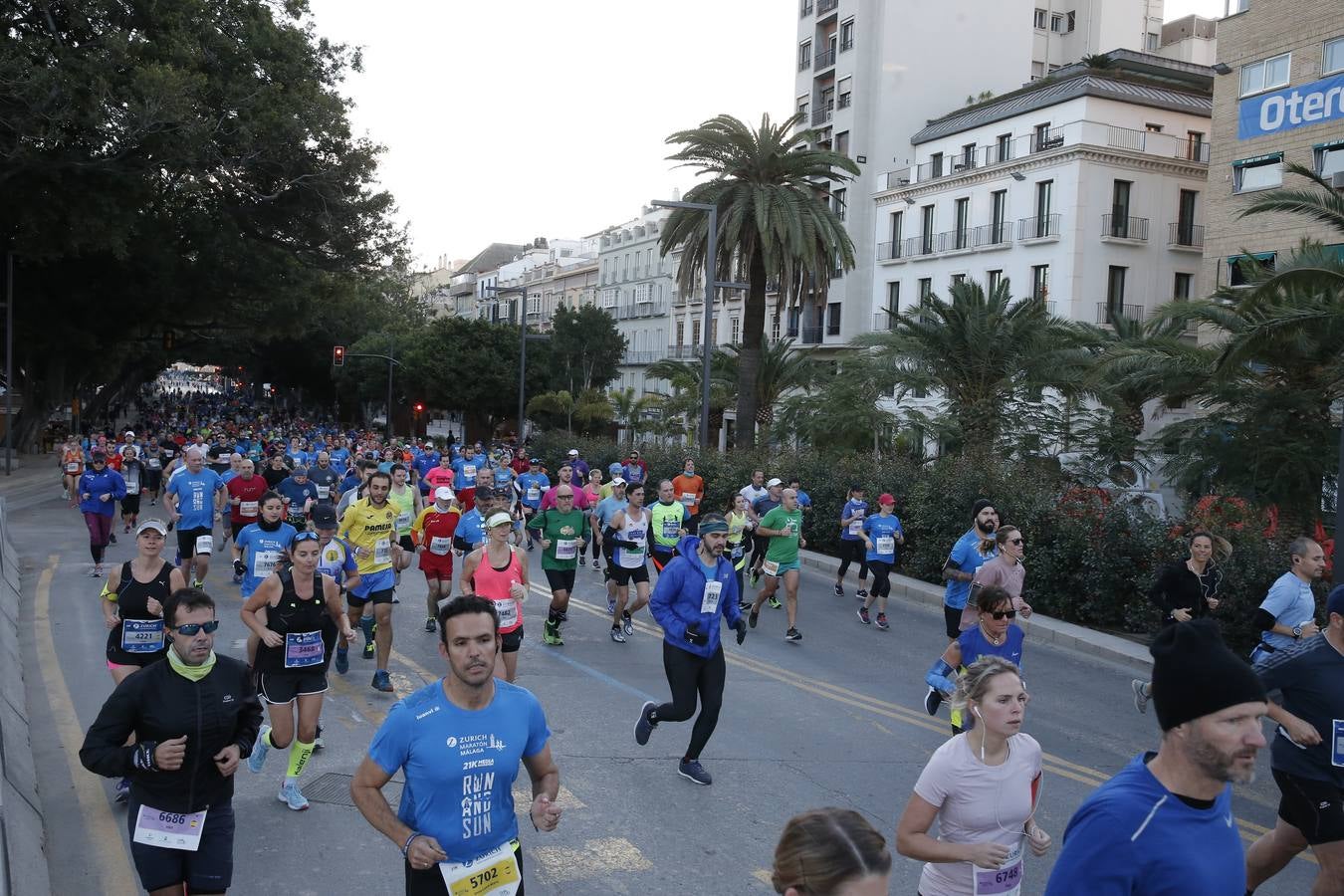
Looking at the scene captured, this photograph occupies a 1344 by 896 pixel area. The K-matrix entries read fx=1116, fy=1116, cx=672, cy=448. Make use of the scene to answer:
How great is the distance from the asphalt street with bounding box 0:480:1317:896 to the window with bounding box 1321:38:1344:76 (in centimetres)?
2393

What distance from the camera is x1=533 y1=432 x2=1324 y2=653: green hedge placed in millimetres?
12258

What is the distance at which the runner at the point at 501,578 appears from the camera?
8.82 metres

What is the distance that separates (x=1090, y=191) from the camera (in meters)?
39.0

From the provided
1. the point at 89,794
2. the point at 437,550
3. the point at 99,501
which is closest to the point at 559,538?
the point at 437,550

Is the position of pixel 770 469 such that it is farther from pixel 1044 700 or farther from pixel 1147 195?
pixel 1147 195

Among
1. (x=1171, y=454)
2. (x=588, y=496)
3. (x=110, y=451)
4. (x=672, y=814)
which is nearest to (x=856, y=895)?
(x=672, y=814)

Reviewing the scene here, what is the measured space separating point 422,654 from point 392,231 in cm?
2451

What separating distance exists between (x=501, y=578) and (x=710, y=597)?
1.91 meters

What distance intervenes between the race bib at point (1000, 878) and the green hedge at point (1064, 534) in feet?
29.9

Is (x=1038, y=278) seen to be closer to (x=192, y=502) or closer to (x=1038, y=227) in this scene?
(x=1038, y=227)

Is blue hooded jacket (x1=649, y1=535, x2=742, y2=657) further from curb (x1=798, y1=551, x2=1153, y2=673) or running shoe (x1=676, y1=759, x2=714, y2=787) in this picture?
curb (x1=798, y1=551, x2=1153, y2=673)

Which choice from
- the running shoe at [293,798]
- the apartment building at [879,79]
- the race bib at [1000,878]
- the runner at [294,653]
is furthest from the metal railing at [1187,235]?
the race bib at [1000,878]

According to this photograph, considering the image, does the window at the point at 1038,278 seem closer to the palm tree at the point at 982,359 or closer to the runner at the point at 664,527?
the palm tree at the point at 982,359

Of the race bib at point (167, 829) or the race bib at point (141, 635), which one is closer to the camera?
the race bib at point (167, 829)
